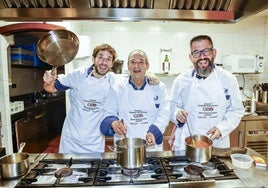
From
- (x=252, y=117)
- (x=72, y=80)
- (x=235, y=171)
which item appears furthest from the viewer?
(x=252, y=117)

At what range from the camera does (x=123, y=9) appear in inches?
50.7

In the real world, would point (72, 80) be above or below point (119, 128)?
above

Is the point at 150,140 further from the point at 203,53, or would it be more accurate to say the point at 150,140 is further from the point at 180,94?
the point at 203,53

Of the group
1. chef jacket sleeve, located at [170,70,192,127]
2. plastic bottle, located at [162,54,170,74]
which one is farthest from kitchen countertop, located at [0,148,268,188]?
plastic bottle, located at [162,54,170,74]

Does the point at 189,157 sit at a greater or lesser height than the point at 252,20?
lesser

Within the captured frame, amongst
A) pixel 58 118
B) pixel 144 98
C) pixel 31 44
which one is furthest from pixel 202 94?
pixel 58 118

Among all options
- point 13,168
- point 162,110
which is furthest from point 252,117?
point 13,168

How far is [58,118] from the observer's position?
4828 millimetres

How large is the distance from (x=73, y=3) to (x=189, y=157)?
982mm

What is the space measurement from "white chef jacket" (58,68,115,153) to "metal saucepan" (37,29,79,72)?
0.28 m

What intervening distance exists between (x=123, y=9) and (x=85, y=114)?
2.71 feet

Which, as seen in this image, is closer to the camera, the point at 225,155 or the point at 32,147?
the point at 225,155

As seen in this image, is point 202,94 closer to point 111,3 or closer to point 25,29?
point 111,3

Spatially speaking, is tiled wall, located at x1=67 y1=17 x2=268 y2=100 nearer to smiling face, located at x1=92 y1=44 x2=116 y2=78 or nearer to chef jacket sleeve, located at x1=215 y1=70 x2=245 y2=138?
smiling face, located at x1=92 y1=44 x2=116 y2=78
